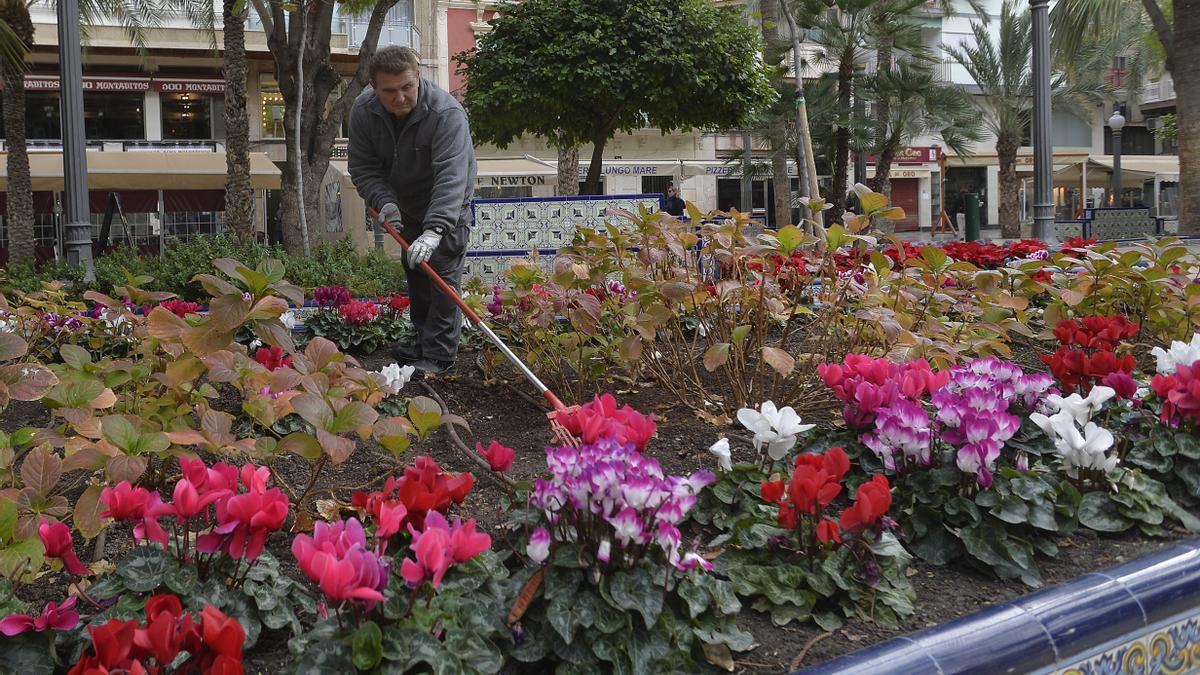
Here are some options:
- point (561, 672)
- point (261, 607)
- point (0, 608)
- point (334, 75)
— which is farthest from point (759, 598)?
point (334, 75)

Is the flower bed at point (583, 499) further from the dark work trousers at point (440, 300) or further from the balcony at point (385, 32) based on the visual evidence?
the balcony at point (385, 32)

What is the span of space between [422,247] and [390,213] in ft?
2.08

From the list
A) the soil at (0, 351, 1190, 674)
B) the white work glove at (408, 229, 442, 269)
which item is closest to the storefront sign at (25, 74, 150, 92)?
the soil at (0, 351, 1190, 674)

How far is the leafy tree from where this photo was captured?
1220cm

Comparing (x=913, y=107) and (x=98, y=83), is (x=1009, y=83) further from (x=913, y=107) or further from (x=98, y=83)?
(x=98, y=83)

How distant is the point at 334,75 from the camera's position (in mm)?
15023

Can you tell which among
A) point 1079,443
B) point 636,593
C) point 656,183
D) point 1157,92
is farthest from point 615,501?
point 1157,92

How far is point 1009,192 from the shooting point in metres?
29.0

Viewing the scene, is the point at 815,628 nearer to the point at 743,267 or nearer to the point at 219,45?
the point at 743,267

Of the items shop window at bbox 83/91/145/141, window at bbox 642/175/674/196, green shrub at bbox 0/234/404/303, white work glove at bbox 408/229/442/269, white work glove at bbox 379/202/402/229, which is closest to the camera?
white work glove at bbox 408/229/442/269

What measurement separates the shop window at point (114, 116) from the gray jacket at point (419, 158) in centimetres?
2591

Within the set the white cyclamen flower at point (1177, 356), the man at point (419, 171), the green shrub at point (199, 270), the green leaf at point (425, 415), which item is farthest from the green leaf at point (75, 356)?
the green shrub at point (199, 270)

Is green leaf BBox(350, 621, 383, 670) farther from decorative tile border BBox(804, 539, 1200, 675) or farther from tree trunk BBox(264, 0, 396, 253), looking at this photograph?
tree trunk BBox(264, 0, 396, 253)

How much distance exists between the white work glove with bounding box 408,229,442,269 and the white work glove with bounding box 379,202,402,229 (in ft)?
1.49
